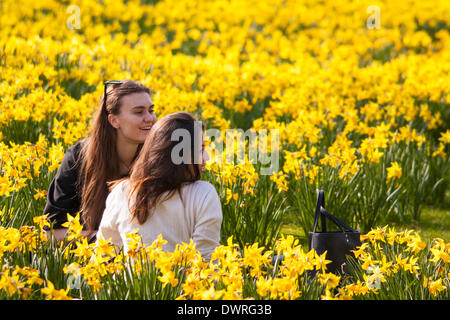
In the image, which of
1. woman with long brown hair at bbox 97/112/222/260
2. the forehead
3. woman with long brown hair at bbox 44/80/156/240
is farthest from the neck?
woman with long brown hair at bbox 97/112/222/260

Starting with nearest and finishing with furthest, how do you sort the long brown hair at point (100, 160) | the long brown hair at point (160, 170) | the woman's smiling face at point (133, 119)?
the long brown hair at point (160, 170) < the long brown hair at point (100, 160) < the woman's smiling face at point (133, 119)

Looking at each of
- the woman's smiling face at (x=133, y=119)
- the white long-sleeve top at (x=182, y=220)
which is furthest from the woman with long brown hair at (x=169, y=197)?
the woman's smiling face at (x=133, y=119)

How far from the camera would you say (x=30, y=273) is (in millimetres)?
2445

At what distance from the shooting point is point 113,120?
3879 mm

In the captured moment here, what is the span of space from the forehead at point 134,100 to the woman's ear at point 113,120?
8 cm

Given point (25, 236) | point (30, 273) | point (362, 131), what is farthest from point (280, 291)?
point (362, 131)

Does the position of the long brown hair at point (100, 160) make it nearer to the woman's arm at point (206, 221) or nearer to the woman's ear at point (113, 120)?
the woman's ear at point (113, 120)

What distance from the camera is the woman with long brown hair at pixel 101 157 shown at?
141 inches

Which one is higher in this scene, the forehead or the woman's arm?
the forehead

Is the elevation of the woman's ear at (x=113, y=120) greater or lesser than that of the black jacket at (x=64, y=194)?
greater

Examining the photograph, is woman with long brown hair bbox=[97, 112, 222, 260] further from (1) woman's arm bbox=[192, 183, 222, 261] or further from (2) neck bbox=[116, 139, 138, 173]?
(2) neck bbox=[116, 139, 138, 173]

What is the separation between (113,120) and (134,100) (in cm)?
18

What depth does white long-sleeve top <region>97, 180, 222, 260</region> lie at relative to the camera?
2.92 m
